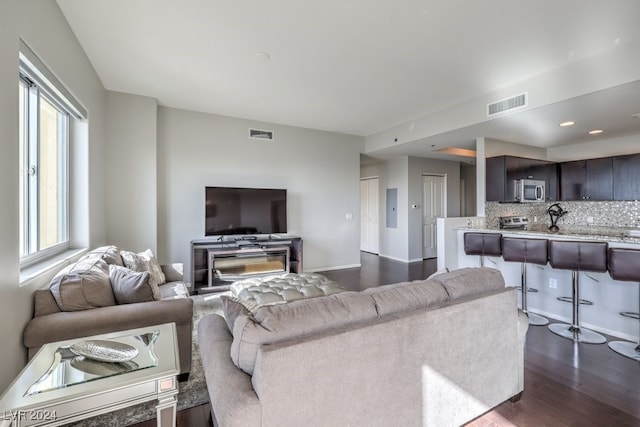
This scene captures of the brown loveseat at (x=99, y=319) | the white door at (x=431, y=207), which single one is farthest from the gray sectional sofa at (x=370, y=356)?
the white door at (x=431, y=207)

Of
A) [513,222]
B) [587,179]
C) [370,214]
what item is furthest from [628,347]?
[370,214]

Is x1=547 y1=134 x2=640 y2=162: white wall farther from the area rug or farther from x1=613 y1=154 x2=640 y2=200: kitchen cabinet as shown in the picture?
the area rug

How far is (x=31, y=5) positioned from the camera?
5.89ft

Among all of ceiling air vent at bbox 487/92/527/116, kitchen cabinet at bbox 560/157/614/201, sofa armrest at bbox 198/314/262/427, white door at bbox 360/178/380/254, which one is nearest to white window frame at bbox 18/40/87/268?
sofa armrest at bbox 198/314/262/427

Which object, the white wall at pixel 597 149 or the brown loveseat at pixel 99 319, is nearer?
the brown loveseat at pixel 99 319

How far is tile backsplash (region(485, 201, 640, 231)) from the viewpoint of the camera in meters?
4.63

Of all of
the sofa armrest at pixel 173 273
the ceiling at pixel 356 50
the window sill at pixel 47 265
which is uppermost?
the ceiling at pixel 356 50

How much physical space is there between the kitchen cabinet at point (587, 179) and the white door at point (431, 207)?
2.43m

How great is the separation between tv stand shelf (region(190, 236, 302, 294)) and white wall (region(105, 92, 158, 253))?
68cm

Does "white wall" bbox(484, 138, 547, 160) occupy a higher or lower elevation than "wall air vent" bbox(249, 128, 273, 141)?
lower

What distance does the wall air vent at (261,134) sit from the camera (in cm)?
503

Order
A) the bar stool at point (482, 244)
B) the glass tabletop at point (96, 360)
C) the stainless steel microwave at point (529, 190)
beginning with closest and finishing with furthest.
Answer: the glass tabletop at point (96, 360), the bar stool at point (482, 244), the stainless steel microwave at point (529, 190)

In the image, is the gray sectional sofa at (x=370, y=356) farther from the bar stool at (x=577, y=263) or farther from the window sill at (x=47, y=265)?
the bar stool at (x=577, y=263)

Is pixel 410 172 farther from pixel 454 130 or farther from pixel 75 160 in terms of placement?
pixel 75 160
